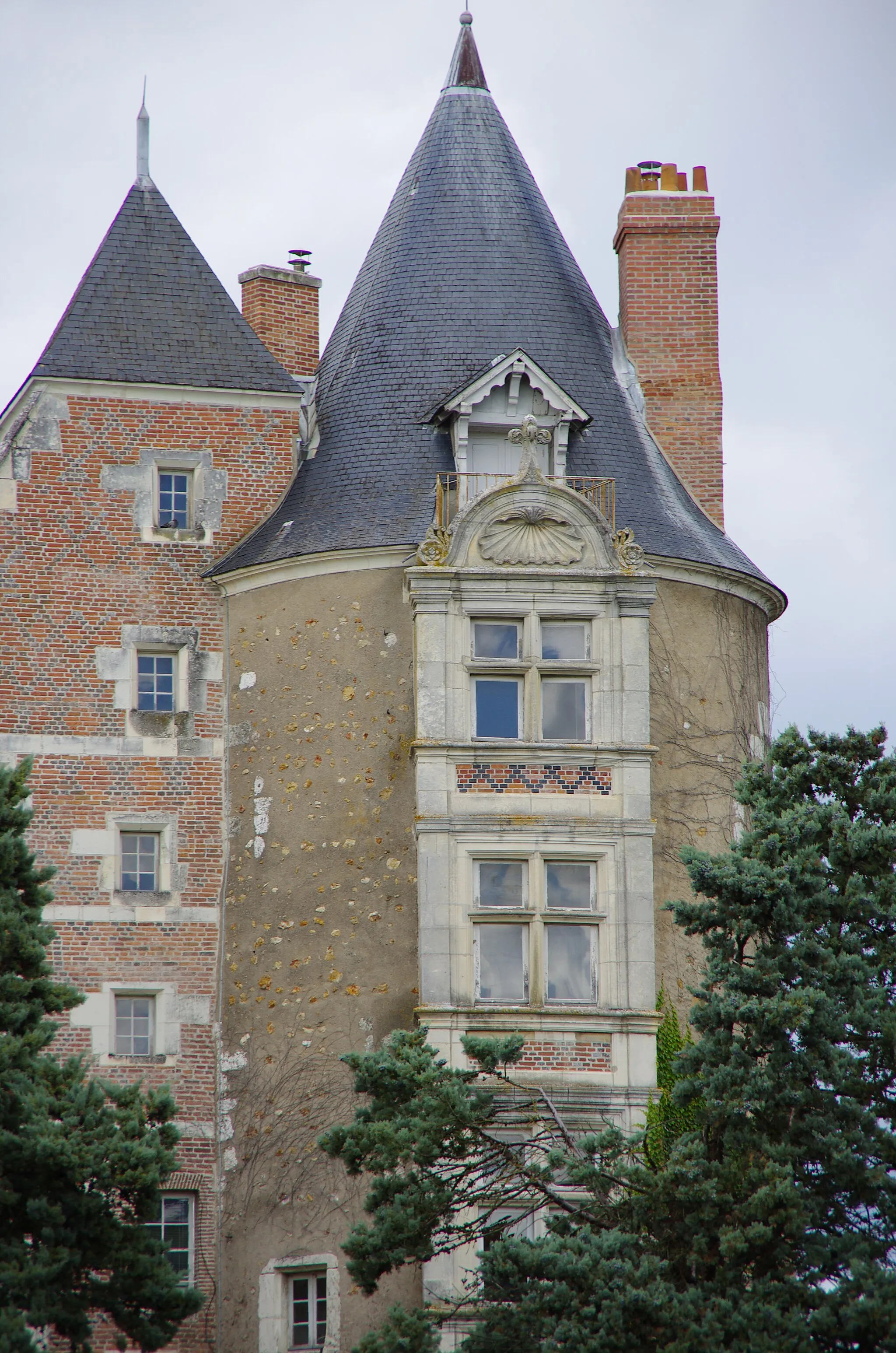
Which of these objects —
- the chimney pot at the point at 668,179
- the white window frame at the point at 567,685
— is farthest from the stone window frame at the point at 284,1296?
→ the chimney pot at the point at 668,179

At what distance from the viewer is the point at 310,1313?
84.9 feet

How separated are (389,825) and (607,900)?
2.83 m

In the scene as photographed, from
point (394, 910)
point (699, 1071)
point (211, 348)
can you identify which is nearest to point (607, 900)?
point (394, 910)

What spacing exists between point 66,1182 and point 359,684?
8.58 m

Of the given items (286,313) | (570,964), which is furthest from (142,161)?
(570,964)

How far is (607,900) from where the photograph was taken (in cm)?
2642

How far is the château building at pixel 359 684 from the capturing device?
86.1 feet

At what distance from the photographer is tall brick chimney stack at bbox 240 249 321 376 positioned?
3186cm

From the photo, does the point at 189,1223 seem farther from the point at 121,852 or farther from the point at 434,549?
the point at 434,549

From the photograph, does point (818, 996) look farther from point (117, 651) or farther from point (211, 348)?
point (211, 348)

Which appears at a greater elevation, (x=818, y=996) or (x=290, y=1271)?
(x=818, y=996)

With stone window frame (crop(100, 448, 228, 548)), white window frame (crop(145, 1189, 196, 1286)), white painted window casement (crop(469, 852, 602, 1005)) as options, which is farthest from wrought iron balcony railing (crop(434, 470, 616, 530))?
white window frame (crop(145, 1189, 196, 1286))

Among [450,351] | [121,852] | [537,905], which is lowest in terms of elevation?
[537,905]

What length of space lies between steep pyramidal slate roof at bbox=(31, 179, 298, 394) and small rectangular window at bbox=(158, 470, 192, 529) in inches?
48.0
